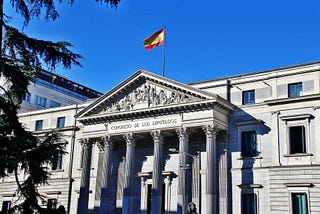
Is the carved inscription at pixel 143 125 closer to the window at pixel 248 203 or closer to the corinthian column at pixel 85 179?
the corinthian column at pixel 85 179

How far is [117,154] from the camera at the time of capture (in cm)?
4412

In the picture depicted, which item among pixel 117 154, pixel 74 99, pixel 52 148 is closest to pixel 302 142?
pixel 117 154

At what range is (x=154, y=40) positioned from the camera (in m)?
43.2

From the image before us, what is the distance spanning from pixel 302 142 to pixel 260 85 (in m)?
6.02

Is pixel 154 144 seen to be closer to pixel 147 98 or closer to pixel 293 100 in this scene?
pixel 147 98

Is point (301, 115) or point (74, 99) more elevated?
point (74, 99)

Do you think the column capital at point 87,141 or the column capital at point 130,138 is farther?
the column capital at point 87,141

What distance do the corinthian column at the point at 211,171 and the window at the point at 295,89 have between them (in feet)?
22.4

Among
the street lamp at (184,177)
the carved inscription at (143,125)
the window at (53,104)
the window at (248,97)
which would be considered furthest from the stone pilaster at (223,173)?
the window at (53,104)

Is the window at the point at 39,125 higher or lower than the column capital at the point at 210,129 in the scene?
higher

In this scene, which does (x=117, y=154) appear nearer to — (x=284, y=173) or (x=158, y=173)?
(x=158, y=173)

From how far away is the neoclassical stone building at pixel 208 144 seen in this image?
34.7 metres

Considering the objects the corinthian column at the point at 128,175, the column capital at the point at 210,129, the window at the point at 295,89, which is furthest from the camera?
the corinthian column at the point at 128,175

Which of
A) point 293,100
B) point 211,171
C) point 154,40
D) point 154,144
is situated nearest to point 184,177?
point 211,171
